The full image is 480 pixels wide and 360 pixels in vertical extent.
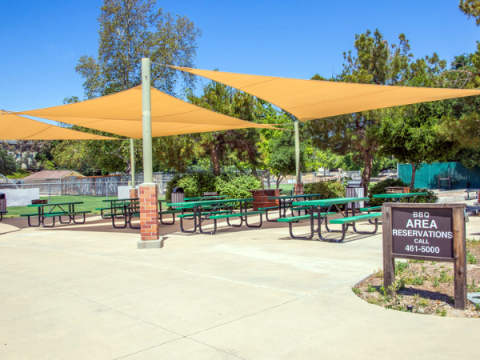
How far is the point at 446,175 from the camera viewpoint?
31.7 meters

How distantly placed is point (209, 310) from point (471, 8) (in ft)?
35.3

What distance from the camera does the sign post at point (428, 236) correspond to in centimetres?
399

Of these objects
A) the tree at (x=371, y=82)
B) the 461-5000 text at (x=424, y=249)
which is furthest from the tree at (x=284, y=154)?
the 461-5000 text at (x=424, y=249)

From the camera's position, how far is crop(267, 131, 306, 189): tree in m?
33.4

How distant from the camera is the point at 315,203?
26.8 feet

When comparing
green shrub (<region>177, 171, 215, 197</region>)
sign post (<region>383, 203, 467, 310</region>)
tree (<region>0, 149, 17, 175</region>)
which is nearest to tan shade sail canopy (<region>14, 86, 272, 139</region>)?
green shrub (<region>177, 171, 215, 197</region>)

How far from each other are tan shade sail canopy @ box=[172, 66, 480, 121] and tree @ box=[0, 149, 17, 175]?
6745cm

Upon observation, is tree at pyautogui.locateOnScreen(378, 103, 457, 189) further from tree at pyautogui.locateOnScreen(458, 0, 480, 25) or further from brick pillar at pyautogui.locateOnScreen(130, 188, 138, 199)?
brick pillar at pyautogui.locateOnScreen(130, 188, 138, 199)

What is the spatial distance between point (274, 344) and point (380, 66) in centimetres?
A: 1595

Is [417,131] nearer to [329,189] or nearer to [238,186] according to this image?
[329,189]

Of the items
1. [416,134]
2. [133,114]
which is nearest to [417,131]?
[416,134]

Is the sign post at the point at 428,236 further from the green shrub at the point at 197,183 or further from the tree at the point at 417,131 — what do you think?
the green shrub at the point at 197,183

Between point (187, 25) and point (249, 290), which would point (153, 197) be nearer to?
point (249, 290)

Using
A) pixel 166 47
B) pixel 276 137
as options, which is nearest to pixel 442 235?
pixel 166 47
